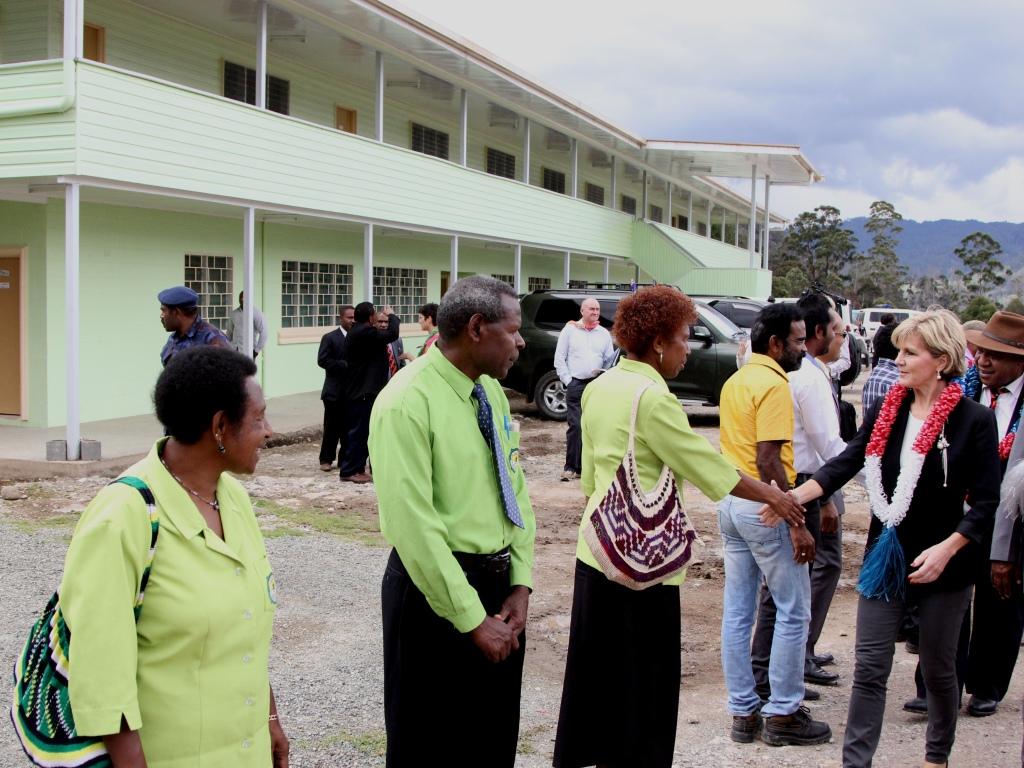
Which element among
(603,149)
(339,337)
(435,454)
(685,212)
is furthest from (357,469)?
(685,212)

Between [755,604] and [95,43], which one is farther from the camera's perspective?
[95,43]

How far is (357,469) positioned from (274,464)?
1646mm

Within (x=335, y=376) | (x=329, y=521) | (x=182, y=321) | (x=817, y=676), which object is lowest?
(x=329, y=521)

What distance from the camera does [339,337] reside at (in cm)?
1092

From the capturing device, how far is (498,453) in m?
Result: 3.10

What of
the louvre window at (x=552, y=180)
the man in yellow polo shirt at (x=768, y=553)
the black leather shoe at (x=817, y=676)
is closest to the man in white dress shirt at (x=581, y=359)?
the black leather shoe at (x=817, y=676)

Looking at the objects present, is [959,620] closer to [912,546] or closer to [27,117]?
[912,546]

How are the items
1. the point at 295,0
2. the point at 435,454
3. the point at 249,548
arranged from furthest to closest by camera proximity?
1. the point at 295,0
2. the point at 435,454
3. the point at 249,548

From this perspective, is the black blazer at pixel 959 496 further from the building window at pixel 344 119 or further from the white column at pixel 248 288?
the building window at pixel 344 119

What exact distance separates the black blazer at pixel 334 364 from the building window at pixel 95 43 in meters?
5.75

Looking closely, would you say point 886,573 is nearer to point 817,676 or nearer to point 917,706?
point 917,706

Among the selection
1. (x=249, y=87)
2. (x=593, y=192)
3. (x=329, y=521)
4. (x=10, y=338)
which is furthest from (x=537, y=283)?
(x=329, y=521)

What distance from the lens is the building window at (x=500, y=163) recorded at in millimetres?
25003

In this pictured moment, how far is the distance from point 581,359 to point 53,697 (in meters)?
9.21
